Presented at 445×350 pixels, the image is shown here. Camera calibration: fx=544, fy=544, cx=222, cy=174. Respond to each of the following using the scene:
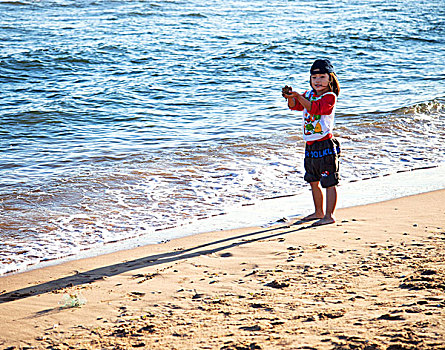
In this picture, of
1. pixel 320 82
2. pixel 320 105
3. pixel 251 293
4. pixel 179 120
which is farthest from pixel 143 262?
pixel 179 120

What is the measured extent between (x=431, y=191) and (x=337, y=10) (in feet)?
72.8

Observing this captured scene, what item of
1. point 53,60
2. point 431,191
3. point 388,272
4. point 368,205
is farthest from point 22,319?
point 53,60

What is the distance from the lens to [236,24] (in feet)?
70.1

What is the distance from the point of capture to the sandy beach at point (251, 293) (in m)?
2.62

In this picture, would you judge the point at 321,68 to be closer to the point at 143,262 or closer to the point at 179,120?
the point at 143,262

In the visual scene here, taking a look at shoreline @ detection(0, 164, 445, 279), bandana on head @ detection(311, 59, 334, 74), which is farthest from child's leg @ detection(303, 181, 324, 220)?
bandana on head @ detection(311, 59, 334, 74)

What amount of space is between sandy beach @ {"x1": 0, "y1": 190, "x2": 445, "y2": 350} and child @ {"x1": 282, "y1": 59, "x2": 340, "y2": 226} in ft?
1.14

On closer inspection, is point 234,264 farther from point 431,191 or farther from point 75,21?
point 75,21

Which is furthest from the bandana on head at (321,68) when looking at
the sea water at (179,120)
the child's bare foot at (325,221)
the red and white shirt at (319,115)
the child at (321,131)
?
the sea water at (179,120)

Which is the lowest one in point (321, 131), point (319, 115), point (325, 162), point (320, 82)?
point (325, 162)

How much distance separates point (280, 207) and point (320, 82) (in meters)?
1.37

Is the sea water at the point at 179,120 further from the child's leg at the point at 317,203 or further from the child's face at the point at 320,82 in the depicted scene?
the child's face at the point at 320,82

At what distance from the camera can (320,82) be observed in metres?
4.63

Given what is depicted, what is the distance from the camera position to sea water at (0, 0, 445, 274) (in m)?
5.36
